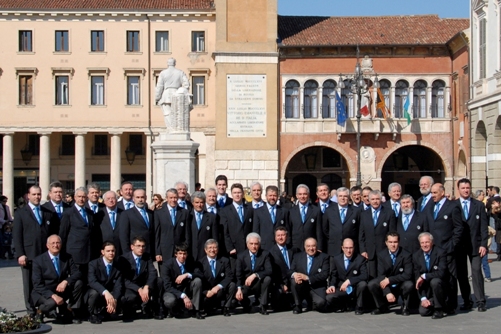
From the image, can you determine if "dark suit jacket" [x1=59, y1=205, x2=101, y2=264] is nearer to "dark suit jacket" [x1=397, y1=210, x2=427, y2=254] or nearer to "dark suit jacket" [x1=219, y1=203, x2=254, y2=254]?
"dark suit jacket" [x1=219, y1=203, x2=254, y2=254]

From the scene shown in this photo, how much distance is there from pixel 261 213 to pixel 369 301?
2.13 metres

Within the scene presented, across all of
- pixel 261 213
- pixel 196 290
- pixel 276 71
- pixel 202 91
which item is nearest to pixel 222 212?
pixel 261 213

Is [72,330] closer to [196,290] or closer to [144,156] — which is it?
[196,290]

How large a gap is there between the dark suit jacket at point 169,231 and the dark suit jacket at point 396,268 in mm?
2789

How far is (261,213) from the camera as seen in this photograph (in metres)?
13.9

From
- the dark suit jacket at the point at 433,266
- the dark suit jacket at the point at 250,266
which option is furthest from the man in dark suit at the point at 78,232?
the dark suit jacket at the point at 433,266

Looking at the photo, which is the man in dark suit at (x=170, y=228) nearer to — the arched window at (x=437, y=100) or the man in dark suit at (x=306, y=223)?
the man in dark suit at (x=306, y=223)

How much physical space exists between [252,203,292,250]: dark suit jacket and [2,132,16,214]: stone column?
34.5 metres

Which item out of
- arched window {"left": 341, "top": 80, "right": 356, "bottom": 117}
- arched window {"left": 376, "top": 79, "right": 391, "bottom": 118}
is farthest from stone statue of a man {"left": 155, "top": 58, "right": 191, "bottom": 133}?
arched window {"left": 376, "top": 79, "right": 391, "bottom": 118}

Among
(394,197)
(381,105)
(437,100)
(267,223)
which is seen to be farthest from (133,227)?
(437,100)

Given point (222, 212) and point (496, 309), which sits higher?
point (222, 212)

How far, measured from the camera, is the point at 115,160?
4684 centimetres

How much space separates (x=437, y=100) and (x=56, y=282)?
33859mm

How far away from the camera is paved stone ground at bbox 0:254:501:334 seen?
11.3 meters
